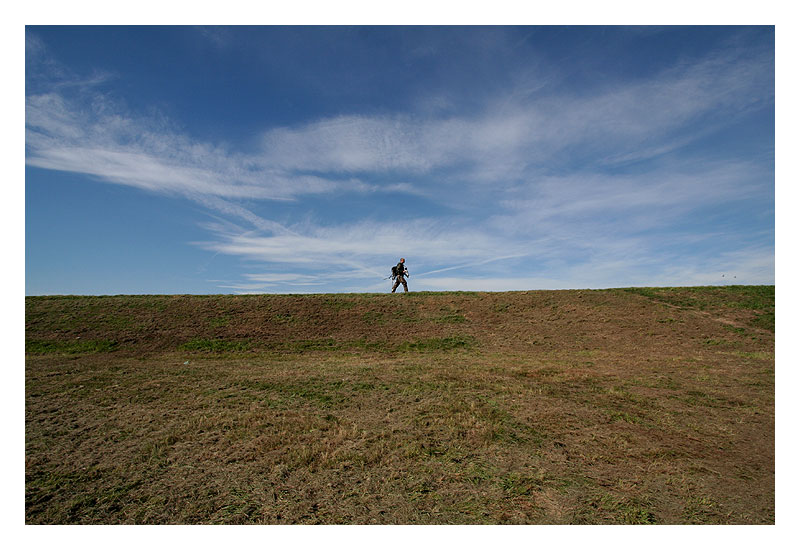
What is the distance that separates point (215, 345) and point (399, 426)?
11.6 meters

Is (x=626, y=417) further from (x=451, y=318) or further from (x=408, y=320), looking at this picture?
(x=408, y=320)

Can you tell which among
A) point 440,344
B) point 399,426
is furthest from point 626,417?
point 440,344

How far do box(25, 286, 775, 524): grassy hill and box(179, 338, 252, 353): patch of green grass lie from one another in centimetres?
10

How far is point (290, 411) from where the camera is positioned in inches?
301

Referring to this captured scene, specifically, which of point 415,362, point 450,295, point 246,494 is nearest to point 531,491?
point 246,494

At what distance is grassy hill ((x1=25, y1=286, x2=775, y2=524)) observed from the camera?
4441mm

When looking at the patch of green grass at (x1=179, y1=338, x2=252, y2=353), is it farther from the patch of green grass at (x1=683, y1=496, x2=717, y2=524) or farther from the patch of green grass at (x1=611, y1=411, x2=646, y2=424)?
the patch of green grass at (x1=683, y1=496, x2=717, y2=524)

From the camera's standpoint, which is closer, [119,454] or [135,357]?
[119,454]

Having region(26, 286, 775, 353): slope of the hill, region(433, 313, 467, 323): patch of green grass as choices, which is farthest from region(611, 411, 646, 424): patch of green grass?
region(433, 313, 467, 323): patch of green grass

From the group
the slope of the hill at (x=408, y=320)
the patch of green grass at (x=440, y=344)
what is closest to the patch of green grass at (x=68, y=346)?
the slope of the hill at (x=408, y=320)

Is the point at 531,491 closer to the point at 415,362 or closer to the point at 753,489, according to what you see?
the point at 753,489

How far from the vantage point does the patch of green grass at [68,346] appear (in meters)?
14.6

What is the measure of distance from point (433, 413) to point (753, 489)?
4.77 meters

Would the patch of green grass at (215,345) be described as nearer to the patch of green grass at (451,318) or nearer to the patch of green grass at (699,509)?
the patch of green grass at (451,318)
